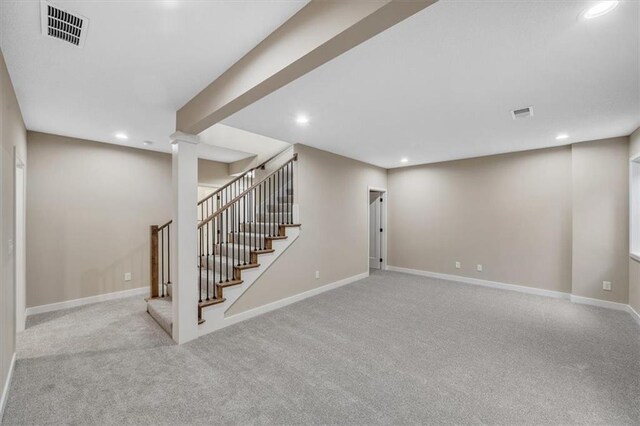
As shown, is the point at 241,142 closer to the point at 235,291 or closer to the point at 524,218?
the point at 235,291

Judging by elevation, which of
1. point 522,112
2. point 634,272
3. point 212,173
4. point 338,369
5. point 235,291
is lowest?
point 338,369

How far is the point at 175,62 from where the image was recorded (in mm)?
2061

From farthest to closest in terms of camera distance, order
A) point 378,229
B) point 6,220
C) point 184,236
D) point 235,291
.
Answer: point 378,229
point 235,291
point 184,236
point 6,220

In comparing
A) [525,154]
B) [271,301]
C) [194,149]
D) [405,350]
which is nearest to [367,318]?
[405,350]

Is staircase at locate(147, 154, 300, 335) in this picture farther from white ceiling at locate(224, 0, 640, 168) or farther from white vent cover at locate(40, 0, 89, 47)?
white vent cover at locate(40, 0, 89, 47)

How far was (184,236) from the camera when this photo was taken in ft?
9.39

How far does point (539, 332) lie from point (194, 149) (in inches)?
181

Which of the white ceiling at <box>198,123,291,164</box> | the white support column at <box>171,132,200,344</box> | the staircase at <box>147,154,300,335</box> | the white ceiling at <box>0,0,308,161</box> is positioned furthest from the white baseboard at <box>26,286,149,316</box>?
the white ceiling at <box>198,123,291,164</box>

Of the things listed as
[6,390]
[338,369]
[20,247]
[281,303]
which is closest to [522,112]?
[338,369]

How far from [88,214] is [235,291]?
9.52 ft

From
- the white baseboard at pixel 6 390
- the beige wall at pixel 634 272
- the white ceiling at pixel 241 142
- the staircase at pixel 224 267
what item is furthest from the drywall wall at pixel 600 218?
the white baseboard at pixel 6 390

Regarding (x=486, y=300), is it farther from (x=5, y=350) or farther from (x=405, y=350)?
(x=5, y=350)

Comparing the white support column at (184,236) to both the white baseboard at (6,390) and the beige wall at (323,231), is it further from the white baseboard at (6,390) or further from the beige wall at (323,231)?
the white baseboard at (6,390)

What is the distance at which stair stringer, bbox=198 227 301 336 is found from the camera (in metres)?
3.13
